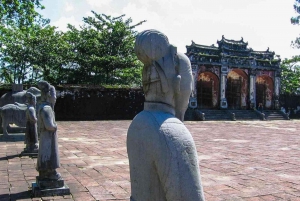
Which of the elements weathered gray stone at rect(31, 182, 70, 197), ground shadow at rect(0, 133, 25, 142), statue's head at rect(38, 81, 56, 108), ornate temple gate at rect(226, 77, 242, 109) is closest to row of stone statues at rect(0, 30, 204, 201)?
weathered gray stone at rect(31, 182, 70, 197)

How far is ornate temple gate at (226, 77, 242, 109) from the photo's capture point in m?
24.0

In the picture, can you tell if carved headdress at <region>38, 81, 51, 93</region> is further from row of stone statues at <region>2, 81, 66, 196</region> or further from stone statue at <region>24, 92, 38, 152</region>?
stone statue at <region>24, 92, 38, 152</region>

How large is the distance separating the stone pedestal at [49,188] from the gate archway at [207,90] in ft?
63.3

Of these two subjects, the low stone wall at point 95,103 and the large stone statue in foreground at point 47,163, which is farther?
the low stone wall at point 95,103

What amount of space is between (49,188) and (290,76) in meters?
30.9

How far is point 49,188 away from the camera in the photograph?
164 inches

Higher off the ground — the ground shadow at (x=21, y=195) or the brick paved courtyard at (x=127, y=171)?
the brick paved courtyard at (x=127, y=171)

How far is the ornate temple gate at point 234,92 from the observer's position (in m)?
24.0

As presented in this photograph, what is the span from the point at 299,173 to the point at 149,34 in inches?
190

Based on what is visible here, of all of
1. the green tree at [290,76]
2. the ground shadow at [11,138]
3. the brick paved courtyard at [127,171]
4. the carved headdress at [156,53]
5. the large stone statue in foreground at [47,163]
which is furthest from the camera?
the green tree at [290,76]

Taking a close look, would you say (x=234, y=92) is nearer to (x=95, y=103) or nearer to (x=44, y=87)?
(x=95, y=103)

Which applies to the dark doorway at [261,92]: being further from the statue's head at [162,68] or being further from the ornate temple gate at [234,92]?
the statue's head at [162,68]

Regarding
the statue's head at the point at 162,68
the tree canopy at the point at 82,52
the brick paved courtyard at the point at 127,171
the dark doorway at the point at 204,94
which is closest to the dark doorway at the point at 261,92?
the dark doorway at the point at 204,94

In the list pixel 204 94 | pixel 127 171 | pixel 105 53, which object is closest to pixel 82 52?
pixel 105 53
